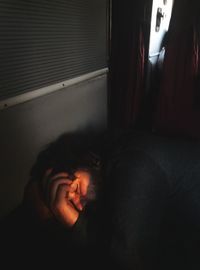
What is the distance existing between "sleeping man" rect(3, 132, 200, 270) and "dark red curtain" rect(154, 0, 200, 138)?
0.71 metres

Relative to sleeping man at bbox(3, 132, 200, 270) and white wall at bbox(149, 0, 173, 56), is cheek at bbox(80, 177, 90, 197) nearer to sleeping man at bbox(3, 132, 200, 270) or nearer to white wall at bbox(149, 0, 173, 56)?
sleeping man at bbox(3, 132, 200, 270)

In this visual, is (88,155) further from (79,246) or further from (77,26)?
(77,26)

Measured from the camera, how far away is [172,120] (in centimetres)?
186

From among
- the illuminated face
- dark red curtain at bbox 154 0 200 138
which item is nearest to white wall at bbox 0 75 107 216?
the illuminated face

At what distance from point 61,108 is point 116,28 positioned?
0.87 meters

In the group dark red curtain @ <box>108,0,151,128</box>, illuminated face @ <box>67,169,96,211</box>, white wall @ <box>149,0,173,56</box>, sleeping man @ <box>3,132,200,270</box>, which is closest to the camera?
sleeping man @ <box>3,132,200,270</box>

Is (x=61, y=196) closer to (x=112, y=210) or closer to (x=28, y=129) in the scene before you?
(x=112, y=210)

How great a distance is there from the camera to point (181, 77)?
1.72 m

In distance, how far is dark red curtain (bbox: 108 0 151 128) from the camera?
1.62 m

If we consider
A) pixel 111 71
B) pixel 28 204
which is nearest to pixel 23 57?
pixel 28 204

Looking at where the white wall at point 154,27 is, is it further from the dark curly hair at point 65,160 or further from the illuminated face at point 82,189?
the illuminated face at point 82,189

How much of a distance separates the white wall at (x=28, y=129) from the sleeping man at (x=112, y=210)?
2.9 inches

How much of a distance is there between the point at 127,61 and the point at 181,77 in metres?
0.44

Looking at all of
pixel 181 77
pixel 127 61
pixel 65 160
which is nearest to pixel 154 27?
pixel 127 61
